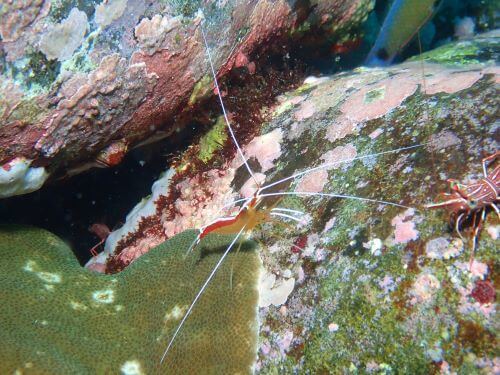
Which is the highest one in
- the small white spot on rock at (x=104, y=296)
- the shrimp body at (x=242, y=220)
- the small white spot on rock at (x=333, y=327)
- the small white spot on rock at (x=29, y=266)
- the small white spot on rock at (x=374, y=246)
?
the small white spot on rock at (x=29, y=266)

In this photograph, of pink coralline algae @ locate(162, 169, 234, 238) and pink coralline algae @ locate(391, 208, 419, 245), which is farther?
pink coralline algae @ locate(162, 169, 234, 238)

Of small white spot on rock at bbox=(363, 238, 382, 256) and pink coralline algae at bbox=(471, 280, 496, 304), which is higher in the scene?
→ small white spot on rock at bbox=(363, 238, 382, 256)

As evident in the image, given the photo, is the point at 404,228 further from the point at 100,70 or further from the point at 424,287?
the point at 100,70

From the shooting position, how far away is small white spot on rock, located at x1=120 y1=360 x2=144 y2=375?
9.32ft

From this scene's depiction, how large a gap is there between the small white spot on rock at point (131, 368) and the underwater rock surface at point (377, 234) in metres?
1.01

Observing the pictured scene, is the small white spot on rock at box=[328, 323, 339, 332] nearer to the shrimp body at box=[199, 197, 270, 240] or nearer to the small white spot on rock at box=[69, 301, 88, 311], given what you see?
the shrimp body at box=[199, 197, 270, 240]

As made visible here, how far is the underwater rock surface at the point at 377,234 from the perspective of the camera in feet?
6.77

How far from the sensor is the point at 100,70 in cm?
286

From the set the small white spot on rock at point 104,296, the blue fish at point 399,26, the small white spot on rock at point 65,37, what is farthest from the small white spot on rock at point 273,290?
the blue fish at point 399,26

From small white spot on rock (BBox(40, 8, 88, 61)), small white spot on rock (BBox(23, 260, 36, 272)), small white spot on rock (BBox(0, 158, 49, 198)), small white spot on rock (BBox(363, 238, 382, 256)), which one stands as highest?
small white spot on rock (BBox(40, 8, 88, 61))

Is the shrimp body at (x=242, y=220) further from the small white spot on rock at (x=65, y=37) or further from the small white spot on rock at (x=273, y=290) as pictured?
the small white spot on rock at (x=65, y=37)

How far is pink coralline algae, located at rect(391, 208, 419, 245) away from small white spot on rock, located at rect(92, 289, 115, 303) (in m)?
2.50

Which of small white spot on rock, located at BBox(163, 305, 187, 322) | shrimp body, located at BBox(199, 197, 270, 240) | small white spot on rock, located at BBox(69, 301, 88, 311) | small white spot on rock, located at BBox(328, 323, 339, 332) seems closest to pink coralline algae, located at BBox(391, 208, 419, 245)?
small white spot on rock, located at BBox(328, 323, 339, 332)

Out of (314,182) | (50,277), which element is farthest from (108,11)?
(50,277)
